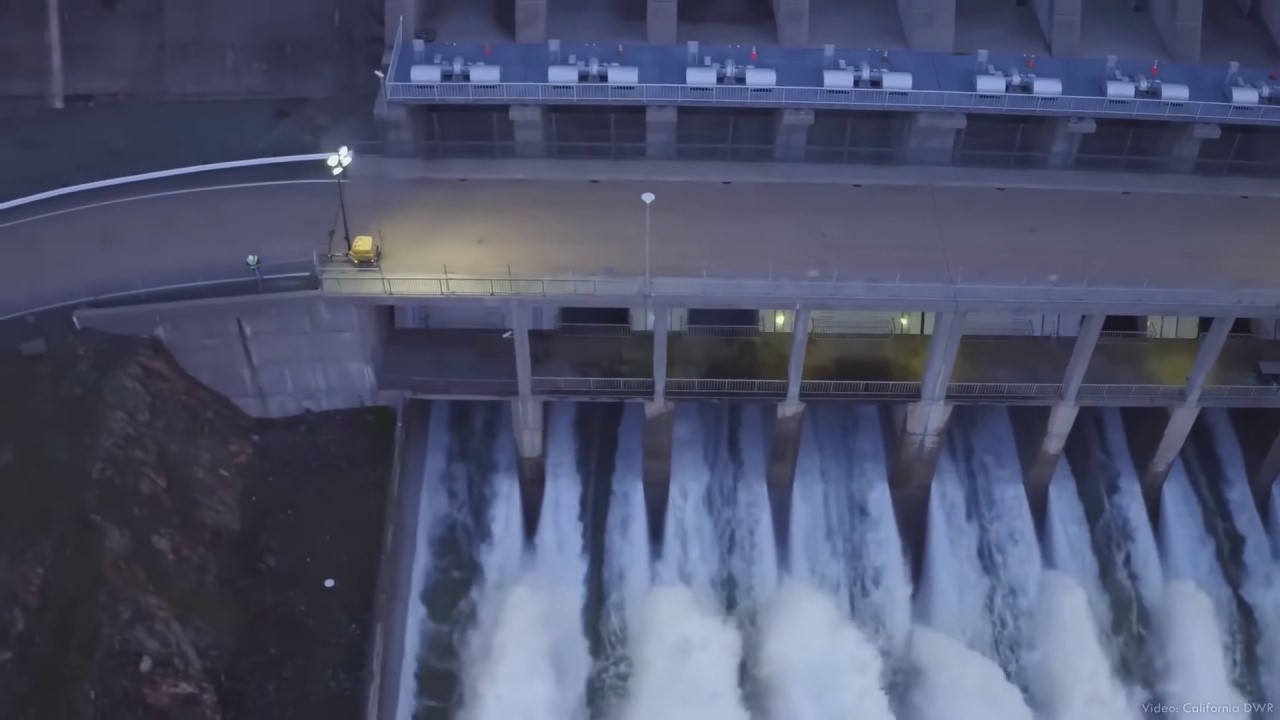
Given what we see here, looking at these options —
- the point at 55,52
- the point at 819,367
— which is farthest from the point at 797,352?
the point at 55,52

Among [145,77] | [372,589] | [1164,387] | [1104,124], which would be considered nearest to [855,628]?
[1164,387]

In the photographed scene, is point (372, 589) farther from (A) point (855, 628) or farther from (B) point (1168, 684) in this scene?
(B) point (1168, 684)

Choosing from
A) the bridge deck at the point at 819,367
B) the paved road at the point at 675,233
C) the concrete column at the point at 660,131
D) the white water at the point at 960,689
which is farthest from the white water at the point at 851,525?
the concrete column at the point at 660,131

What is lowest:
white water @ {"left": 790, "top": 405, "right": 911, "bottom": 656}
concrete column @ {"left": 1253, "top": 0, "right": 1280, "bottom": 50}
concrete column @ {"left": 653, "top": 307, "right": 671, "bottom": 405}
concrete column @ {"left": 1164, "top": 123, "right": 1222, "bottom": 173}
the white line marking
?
white water @ {"left": 790, "top": 405, "right": 911, "bottom": 656}

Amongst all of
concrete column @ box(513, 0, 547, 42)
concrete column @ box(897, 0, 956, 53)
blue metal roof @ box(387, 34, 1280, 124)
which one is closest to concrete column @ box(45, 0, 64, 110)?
blue metal roof @ box(387, 34, 1280, 124)

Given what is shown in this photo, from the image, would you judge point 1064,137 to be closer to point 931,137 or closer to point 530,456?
point 931,137

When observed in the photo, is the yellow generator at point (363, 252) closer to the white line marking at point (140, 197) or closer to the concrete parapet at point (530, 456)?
the white line marking at point (140, 197)

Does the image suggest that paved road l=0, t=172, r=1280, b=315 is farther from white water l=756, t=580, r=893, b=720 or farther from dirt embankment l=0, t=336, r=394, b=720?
white water l=756, t=580, r=893, b=720
